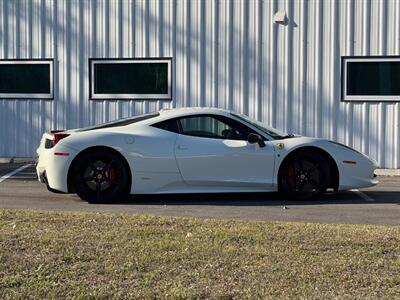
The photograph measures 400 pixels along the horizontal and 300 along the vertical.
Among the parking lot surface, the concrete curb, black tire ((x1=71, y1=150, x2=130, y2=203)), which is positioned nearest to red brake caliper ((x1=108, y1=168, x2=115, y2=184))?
black tire ((x1=71, y1=150, x2=130, y2=203))

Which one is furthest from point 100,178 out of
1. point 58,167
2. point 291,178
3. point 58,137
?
point 291,178

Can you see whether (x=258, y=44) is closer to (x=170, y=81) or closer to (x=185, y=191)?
(x=170, y=81)

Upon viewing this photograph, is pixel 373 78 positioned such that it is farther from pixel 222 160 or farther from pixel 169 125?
pixel 169 125

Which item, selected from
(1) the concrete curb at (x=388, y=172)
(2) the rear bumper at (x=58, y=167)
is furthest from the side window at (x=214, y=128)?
(1) the concrete curb at (x=388, y=172)

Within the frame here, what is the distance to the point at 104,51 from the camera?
14.8 metres

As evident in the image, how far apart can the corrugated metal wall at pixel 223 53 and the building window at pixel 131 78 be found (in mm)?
156

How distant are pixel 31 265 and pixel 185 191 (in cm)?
409

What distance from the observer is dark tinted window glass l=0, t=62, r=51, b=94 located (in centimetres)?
1513

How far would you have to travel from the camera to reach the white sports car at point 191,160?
920 cm

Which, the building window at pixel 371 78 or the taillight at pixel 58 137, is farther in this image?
the building window at pixel 371 78

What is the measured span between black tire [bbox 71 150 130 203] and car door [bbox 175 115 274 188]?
0.80 meters

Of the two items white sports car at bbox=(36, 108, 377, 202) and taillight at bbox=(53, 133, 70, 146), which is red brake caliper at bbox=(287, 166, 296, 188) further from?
taillight at bbox=(53, 133, 70, 146)

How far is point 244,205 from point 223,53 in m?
5.78

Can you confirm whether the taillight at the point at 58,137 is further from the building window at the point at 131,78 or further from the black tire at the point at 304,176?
the building window at the point at 131,78
